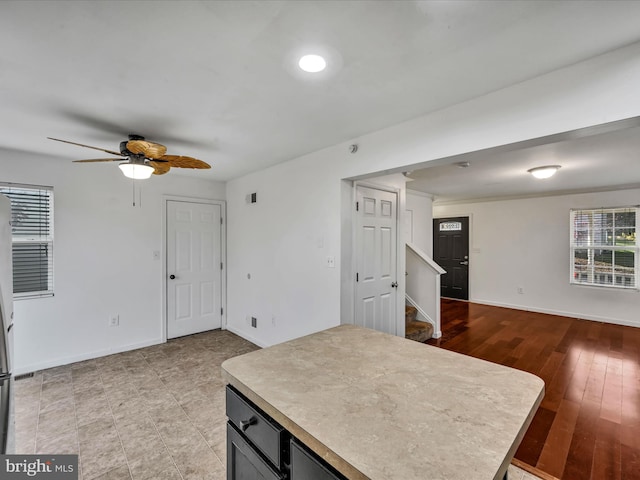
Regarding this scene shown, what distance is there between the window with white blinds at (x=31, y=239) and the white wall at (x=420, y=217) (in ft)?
16.8

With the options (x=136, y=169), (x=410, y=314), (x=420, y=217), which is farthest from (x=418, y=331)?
(x=136, y=169)

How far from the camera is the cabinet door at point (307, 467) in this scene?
80 cm

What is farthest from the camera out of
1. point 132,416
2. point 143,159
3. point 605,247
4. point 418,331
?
point 605,247

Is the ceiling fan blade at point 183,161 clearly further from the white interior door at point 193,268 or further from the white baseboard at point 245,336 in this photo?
the white baseboard at point 245,336

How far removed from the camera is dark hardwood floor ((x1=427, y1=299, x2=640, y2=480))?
198 centimetres

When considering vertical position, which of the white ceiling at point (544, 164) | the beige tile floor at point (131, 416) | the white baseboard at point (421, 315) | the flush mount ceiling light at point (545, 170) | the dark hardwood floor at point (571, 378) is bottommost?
the dark hardwood floor at point (571, 378)

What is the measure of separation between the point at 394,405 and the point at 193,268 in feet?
13.3

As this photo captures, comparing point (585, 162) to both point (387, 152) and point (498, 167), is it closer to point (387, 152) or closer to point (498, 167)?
point (498, 167)

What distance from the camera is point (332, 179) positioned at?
2918 mm

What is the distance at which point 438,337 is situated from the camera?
170 inches

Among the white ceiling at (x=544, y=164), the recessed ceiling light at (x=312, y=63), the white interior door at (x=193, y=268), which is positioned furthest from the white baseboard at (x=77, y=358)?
the white ceiling at (x=544, y=164)

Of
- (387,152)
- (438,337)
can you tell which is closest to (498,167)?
(387,152)

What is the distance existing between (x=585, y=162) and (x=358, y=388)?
Result: 4166 mm

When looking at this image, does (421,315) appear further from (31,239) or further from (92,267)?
(31,239)
